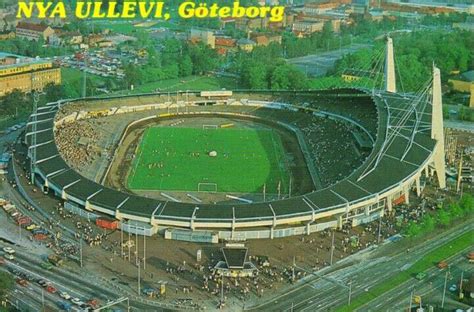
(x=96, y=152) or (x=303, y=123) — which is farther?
(x=303, y=123)

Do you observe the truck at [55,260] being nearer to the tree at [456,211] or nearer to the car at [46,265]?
the car at [46,265]

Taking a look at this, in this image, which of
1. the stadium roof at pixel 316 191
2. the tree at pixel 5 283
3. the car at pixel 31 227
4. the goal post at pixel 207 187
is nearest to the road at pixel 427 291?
the stadium roof at pixel 316 191

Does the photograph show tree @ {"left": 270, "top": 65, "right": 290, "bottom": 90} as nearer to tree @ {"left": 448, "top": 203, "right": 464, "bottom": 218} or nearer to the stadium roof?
the stadium roof

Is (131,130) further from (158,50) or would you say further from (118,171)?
(158,50)

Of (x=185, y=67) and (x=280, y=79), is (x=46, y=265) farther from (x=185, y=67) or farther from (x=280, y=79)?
(x=185, y=67)

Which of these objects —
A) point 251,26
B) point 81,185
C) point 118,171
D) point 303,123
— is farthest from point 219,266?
point 251,26

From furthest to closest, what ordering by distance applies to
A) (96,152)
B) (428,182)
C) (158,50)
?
(158,50), (96,152), (428,182)

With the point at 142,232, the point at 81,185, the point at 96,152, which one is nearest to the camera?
the point at 142,232

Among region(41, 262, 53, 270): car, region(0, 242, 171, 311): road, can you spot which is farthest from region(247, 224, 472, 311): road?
region(41, 262, 53, 270): car
